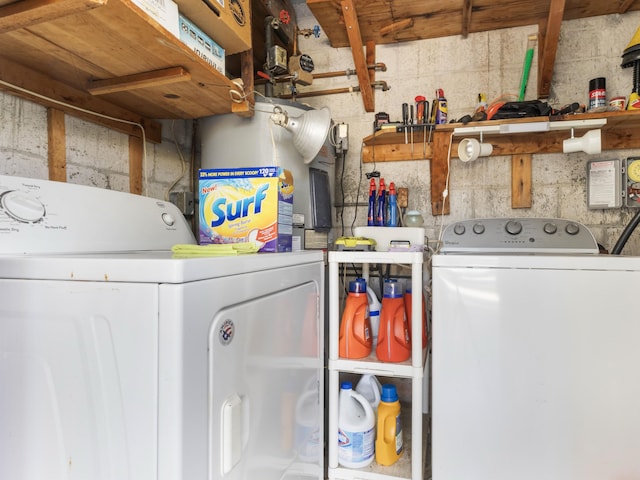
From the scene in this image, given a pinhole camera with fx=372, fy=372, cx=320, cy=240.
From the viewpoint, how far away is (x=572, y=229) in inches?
58.6

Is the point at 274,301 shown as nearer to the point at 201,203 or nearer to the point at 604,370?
the point at 201,203

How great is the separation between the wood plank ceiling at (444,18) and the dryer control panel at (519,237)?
733 millimetres

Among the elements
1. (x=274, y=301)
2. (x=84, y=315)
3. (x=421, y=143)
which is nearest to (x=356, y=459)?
(x=274, y=301)

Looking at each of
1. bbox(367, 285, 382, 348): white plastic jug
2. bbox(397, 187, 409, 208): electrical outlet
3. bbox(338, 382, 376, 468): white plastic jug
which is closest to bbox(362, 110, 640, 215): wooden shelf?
bbox(397, 187, 409, 208): electrical outlet

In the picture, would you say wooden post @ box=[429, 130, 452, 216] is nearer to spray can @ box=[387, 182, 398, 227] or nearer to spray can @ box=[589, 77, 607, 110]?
spray can @ box=[387, 182, 398, 227]

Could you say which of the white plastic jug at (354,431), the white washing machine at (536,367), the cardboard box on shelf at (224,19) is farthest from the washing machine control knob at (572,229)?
the cardboard box on shelf at (224,19)

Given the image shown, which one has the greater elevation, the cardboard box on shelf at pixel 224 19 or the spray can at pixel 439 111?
the cardboard box on shelf at pixel 224 19

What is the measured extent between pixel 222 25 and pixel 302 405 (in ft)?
4.03

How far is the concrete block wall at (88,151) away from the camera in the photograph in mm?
1104

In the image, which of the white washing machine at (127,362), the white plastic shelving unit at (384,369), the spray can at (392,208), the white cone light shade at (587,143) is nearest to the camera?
the white washing machine at (127,362)

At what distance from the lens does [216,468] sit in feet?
2.16

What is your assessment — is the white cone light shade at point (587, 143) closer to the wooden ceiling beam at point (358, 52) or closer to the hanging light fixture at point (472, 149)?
the hanging light fixture at point (472, 149)

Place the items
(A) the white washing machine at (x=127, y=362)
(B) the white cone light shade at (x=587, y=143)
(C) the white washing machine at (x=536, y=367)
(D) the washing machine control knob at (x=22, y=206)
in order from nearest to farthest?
1. (A) the white washing machine at (x=127, y=362)
2. (D) the washing machine control knob at (x=22, y=206)
3. (C) the white washing machine at (x=536, y=367)
4. (B) the white cone light shade at (x=587, y=143)

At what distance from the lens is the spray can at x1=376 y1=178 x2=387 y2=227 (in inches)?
71.1
